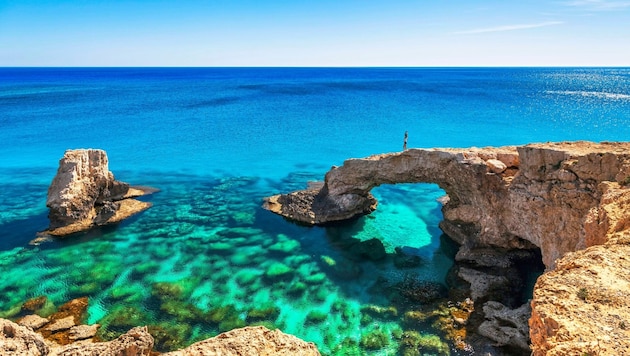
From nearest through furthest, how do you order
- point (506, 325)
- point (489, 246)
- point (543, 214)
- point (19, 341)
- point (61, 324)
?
point (19, 341)
point (506, 325)
point (61, 324)
point (543, 214)
point (489, 246)

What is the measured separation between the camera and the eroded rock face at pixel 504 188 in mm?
15188

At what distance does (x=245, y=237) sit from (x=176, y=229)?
4670 mm

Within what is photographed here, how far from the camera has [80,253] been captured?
21547mm

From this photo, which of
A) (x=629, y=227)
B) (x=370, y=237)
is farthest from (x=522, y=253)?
(x=629, y=227)

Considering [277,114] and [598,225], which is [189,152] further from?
[598,225]

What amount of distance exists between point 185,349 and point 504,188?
16050 mm

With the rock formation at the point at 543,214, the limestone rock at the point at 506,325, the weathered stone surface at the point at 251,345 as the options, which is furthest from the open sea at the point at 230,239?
the weathered stone surface at the point at 251,345

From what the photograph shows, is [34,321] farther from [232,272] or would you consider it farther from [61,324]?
[232,272]

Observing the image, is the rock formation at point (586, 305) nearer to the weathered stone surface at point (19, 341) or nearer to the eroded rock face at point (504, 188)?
the eroded rock face at point (504, 188)

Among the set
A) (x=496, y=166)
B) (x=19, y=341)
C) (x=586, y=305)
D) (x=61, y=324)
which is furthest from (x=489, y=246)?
(x=61, y=324)

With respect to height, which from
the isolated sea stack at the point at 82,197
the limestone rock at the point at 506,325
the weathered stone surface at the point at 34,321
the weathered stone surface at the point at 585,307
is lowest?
the weathered stone surface at the point at 34,321

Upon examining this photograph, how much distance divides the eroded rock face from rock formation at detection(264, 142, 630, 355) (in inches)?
1.7

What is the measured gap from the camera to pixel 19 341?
29.8ft

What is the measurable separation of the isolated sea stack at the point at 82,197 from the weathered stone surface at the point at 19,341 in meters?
16.2
